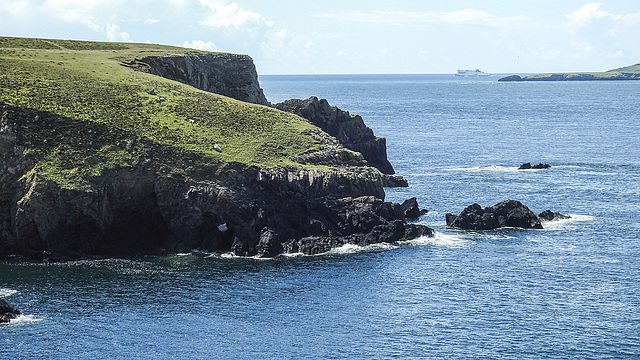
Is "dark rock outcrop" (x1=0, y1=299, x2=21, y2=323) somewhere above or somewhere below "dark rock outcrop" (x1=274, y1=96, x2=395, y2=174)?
below

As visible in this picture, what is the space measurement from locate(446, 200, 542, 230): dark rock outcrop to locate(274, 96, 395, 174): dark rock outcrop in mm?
44689

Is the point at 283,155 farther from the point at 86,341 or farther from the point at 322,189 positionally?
the point at 86,341

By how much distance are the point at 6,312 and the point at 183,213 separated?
29818 mm

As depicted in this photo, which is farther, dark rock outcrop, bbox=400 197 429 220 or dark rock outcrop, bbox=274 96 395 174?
dark rock outcrop, bbox=274 96 395 174

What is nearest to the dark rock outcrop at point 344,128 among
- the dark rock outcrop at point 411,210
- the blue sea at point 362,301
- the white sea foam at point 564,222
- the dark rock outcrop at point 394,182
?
the dark rock outcrop at point 394,182

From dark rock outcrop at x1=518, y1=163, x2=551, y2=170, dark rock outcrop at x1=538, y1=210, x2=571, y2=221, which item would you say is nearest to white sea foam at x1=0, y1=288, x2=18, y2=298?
dark rock outcrop at x1=538, y1=210, x2=571, y2=221

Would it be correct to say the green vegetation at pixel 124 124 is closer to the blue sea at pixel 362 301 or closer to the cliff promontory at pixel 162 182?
the cliff promontory at pixel 162 182

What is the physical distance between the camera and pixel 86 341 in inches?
2685

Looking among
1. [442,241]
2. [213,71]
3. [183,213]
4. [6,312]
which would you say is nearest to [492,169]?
[213,71]

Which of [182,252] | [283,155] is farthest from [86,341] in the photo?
[283,155]

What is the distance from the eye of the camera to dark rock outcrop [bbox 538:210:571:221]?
113 meters

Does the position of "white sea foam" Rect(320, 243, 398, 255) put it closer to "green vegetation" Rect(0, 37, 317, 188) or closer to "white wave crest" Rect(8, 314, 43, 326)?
"green vegetation" Rect(0, 37, 317, 188)

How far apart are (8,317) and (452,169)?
102796mm

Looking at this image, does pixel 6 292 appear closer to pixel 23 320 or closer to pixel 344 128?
pixel 23 320
